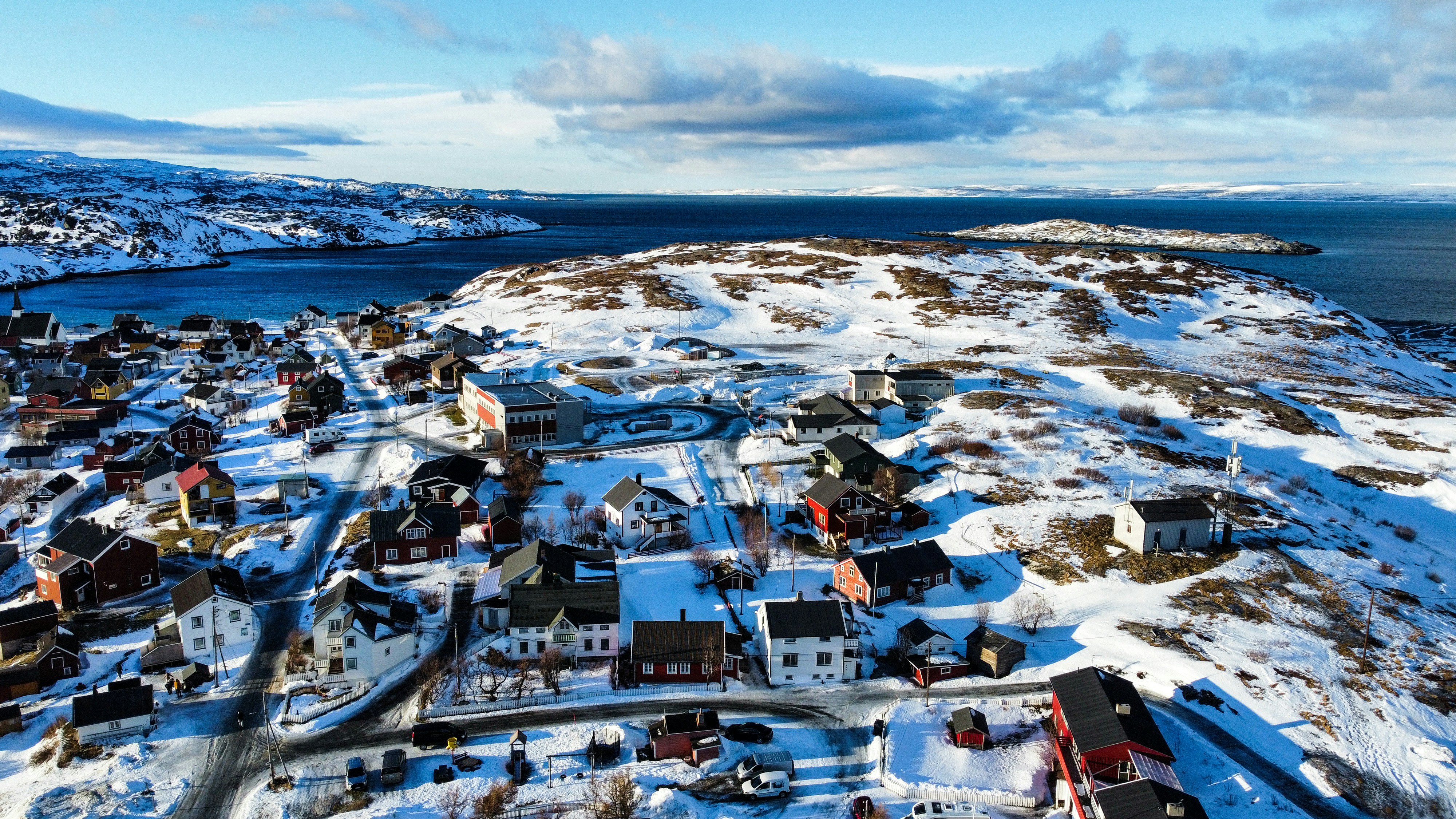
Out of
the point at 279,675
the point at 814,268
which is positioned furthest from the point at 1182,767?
the point at 814,268

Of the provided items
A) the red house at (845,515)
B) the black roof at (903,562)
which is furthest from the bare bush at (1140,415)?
the black roof at (903,562)

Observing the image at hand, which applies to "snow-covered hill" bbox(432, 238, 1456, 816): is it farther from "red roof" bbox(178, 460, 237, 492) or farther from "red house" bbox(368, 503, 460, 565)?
"red roof" bbox(178, 460, 237, 492)

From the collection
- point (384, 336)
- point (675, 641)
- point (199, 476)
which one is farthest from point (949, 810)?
point (384, 336)

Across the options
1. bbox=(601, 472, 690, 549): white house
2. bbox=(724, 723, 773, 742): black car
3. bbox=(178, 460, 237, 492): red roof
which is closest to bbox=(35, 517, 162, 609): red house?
bbox=(178, 460, 237, 492): red roof

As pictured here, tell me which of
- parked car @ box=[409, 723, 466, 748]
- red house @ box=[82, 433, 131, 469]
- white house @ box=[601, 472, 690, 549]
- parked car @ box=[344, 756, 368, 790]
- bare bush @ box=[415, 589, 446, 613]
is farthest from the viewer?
red house @ box=[82, 433, 131, 469]

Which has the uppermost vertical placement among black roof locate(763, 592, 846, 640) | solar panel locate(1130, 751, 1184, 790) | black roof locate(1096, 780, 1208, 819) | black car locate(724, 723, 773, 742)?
black roof locate(763, 592, 846, 640)

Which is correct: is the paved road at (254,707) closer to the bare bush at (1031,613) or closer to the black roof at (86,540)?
the black roof at (86,540)

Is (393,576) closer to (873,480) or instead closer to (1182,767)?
(873,480)

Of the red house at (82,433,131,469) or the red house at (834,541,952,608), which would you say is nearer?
the red house at (834,541,952,608)
